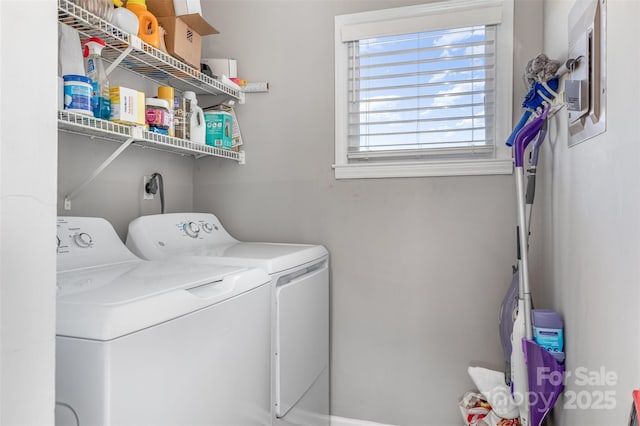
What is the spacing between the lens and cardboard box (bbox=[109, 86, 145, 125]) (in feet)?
4.87

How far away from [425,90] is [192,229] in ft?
4.30

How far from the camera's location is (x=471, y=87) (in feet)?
6.64

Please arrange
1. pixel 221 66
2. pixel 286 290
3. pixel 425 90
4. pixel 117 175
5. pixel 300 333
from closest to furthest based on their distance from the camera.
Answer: pixel 286 290, pixel 300 333, pixel 117 175, pixel 425 90, pixel 221 66

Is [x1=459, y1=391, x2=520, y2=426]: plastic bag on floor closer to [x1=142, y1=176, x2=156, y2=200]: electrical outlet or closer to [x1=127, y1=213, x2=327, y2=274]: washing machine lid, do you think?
[x1=127, y1=213, x2=327, y2=274]: washing machine lid

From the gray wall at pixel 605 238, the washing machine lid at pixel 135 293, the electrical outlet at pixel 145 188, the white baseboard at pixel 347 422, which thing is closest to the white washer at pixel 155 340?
the washing machine lid at pixel 135 293

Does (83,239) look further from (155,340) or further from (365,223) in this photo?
(365,223)

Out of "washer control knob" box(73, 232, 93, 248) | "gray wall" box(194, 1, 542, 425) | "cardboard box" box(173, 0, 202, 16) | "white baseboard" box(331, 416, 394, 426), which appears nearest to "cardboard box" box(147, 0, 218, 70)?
"cardboard box" box(173, 0, 202, 16)

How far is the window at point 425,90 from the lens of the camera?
1.97m

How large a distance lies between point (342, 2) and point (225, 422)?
1962mm

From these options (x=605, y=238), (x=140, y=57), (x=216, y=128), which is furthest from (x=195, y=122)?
(x=605, y=238)

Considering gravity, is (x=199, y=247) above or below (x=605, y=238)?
below

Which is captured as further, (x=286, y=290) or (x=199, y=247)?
(x=199, y=247)

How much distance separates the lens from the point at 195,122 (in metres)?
1.98

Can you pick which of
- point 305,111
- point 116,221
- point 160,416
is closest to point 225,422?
point 160,416
